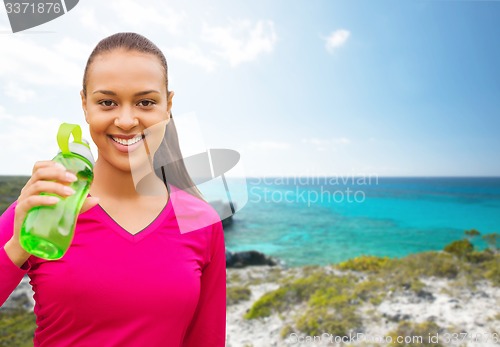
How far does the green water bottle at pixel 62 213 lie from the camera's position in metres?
1.11

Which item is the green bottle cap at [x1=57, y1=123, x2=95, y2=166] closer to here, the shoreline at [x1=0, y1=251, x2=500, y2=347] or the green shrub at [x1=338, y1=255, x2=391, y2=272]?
the shoreline at [x1=0, y1=251, x2=500, y2=347]

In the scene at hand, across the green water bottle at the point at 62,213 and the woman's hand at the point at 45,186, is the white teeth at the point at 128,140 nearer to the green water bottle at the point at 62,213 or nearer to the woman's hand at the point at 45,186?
the green water bottle at the point at 62,213

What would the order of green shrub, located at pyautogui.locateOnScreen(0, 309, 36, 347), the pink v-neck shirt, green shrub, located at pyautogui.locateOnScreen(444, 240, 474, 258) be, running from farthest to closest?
1. green shrub, located at pyautogui.locateOnScreen(444, 240, 474, 258)
2. green shrub, located at pyautogui.locateOnScreen(0, 309, 36, 347)
3. the pink v-neck shirt

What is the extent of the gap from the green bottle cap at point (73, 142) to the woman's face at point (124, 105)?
0.13 m

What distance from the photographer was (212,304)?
64.2 inches

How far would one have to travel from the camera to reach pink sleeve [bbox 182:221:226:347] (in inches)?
63.5

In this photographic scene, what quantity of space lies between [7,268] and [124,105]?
613mm

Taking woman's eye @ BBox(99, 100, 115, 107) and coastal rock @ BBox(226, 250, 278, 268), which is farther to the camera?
coastal rock @ BBox(226, 250, 278, 268)

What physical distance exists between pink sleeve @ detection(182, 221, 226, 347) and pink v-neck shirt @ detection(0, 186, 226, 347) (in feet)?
0.32

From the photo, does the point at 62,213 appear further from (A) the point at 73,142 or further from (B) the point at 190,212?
(B) the point at 190,212

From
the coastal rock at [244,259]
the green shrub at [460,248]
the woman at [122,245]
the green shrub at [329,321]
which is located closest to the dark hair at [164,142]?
the woman at [122,245]

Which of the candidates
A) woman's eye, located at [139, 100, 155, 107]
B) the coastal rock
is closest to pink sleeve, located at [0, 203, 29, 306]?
woman's eye, located at [139, 100, 155, 107]

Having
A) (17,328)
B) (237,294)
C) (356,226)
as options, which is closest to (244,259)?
(237,294)

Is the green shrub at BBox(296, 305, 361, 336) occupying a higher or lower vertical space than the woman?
lower
